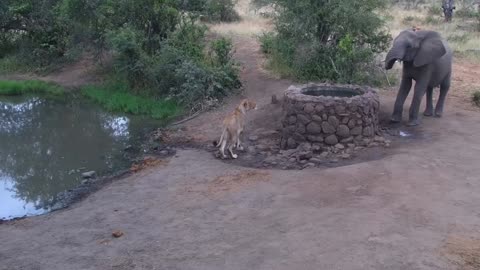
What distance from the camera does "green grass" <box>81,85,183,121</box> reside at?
16081 millimetres

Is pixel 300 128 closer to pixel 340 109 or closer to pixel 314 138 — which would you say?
pixel 314 138

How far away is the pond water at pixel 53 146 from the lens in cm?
1105

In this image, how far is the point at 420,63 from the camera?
11.7 meters

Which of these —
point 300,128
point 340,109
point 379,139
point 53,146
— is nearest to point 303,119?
point 300,128

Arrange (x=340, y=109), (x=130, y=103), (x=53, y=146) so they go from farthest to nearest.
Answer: (x=130, y=103) → (x=53, y=146) → (x=340, y=109)

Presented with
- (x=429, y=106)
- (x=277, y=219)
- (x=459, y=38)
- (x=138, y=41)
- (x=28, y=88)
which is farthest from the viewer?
(x=459, y=38)

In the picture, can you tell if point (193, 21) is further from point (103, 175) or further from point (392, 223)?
point (392, 223)

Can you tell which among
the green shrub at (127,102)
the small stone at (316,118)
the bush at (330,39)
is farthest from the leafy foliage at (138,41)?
the small stone at (316,118)

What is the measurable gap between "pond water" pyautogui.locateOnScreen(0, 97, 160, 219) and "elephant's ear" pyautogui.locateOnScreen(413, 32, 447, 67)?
20.5 ft

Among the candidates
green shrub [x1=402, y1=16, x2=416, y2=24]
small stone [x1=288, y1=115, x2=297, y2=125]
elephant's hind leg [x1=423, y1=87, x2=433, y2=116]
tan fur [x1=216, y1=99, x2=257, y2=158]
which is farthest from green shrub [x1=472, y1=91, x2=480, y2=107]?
green shrub [x1=402, y1=16, x2=416, y2=24]

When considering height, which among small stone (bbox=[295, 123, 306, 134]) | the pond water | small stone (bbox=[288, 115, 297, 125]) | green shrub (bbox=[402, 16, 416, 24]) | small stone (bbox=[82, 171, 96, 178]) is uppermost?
green shrub (bbox=[402, 16, 416, 24])

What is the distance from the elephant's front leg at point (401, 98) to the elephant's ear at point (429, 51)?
0.69m

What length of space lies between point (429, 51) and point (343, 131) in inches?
94.5

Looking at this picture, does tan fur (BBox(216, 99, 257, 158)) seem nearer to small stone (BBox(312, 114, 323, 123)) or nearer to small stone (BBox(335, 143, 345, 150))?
small stone (BBox(312, 114, 323, 123))
